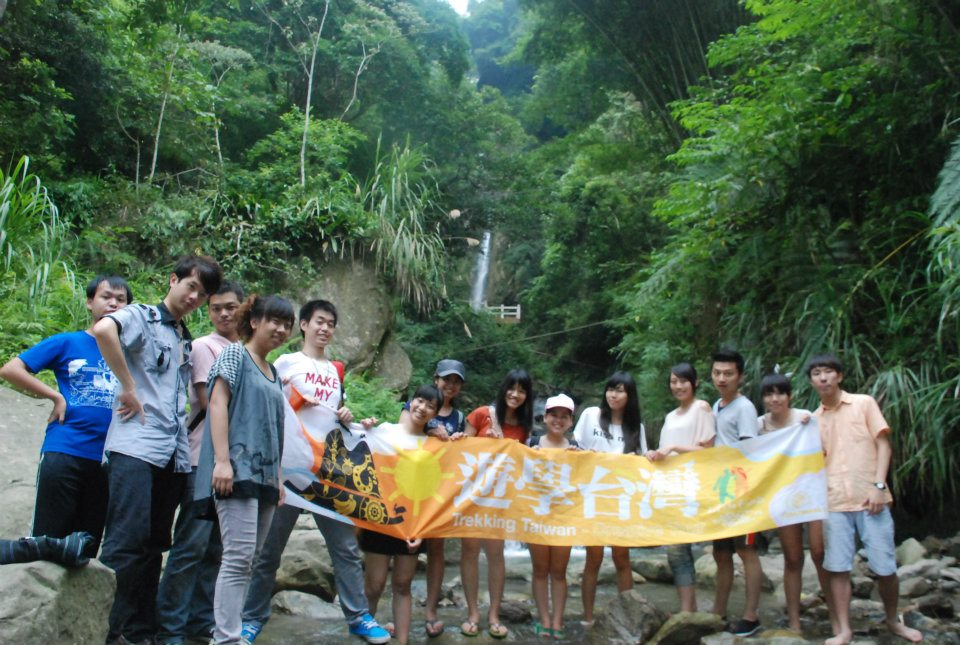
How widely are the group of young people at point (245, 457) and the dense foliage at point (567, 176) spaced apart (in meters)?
2.52

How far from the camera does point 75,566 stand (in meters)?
2.53

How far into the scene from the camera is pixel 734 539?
4168mm

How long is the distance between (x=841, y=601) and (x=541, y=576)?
1.52 metres

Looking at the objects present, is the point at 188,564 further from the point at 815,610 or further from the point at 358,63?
the point at 358,63

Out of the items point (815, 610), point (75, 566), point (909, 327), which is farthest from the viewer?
point (909, 327)

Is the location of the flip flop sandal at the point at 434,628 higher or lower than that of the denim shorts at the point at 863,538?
lower

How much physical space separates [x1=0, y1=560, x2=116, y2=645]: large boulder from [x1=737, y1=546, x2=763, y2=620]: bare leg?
121 inches

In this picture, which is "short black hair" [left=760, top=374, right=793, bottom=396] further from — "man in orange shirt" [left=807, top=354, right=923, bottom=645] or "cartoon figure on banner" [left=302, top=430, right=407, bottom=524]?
"cartoon figure on banner" [left=302, top=430, right=407, bottom=524]

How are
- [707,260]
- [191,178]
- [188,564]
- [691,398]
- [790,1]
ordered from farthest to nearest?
[191,178] < [707,260] < [790,1] < [691,398] < [188,564]

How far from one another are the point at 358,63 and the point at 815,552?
45.5 ft

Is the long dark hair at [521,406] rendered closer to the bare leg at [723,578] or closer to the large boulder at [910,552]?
the bare leg at [723,578]

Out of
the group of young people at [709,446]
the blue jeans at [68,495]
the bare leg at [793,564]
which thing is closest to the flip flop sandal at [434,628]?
the group of young people at [709,446]

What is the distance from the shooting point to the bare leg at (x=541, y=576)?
4.08 metres

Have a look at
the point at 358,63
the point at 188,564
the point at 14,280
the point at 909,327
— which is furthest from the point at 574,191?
the point at 188,564
